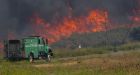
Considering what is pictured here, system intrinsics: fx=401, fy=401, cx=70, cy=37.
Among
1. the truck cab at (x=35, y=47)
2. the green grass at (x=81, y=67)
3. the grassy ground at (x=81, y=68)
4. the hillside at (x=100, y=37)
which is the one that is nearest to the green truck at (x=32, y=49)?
the truck cab at (x=35, y=47)

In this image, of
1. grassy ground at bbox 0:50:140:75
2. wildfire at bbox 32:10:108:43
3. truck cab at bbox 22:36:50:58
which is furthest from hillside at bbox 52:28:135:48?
grassy ground at bbox 0:50:140:75

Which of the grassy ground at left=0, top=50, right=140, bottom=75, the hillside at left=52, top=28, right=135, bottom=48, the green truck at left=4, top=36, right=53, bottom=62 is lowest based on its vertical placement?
the grassy ground at left=0, top=50, right=140, bottom=75

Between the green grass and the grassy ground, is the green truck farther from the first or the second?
the grassy ground

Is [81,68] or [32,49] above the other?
[32,49]

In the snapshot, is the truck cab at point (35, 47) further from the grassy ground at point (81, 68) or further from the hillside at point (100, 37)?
the hillside at point (100, 37)

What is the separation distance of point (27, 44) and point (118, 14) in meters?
71.2

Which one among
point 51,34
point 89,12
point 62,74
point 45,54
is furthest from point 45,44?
point 89,12

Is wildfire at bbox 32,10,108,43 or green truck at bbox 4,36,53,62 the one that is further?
wildfire at bbox 32,10,108,43

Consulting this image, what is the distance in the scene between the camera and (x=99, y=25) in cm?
11831

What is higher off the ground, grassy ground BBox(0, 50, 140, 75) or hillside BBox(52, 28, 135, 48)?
hillside BBox(52, 28, 135, 48)

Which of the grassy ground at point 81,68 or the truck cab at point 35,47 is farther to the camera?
the truck cab at point 35,47

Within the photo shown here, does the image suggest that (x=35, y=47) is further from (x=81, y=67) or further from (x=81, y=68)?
(x=81, y=68)

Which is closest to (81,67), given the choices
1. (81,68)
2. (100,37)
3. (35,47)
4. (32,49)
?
(81,68)

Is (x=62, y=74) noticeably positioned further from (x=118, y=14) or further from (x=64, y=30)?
(x=118, y=14)
